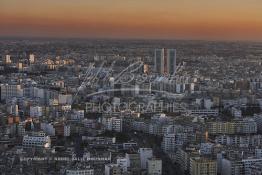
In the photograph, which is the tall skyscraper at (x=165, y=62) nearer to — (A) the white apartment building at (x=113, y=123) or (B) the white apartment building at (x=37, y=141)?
(A) the white apartment building at (x=113, y=123)

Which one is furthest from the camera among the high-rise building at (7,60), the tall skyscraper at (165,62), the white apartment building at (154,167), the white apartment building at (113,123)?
the tall skyscraper at (165,62)

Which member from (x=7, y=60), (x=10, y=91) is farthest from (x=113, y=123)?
(x=7, y=60)

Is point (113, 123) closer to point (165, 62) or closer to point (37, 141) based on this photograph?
point (37, 141)

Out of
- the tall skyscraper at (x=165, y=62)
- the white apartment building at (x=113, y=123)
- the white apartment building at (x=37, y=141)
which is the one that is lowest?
the white apartment building at (x=113, y=123)

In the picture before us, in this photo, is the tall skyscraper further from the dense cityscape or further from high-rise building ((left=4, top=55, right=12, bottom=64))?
high-rise building ((left=4, top=55, right=12, bottom=64))

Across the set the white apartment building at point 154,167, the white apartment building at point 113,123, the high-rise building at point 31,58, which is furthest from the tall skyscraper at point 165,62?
the white apartment building at point 154,167

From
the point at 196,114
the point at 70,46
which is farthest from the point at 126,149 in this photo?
the point at 70,46
